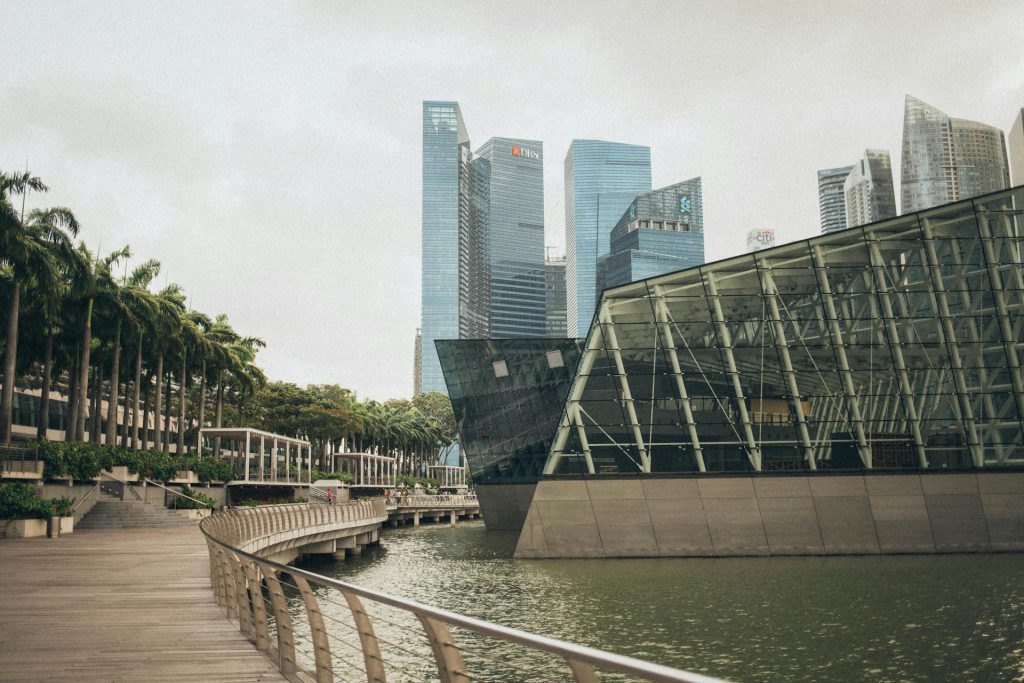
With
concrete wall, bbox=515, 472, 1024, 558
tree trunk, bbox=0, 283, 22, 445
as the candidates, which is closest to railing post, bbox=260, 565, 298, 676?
concrete wall, bbox=515, 472, 1024, 558

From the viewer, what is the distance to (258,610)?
420 inches

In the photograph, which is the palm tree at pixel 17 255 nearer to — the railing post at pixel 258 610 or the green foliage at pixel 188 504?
the green foliage at pixel 188 504

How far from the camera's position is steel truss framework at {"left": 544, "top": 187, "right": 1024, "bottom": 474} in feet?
133

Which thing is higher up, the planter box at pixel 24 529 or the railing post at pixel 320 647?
the railing post at pixel 320 647

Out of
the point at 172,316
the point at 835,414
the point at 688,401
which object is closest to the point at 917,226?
the point at 835,414

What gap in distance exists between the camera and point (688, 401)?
40.8 m

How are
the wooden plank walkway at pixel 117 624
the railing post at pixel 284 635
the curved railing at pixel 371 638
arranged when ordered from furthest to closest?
1. the wooden plank walkway at pixel 117 624
2. the railing post at pixel 284 635
3. the curved railing at pixel 371 638

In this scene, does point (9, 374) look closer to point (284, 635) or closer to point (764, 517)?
point (764, 517)

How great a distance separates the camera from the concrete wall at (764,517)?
129 ft

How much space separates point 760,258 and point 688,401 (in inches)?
291

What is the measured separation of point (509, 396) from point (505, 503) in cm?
795

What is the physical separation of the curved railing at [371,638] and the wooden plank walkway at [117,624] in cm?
42

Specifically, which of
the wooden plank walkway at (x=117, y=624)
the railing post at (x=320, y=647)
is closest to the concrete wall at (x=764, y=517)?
the wooden plank walkway at (x=117, y=624)

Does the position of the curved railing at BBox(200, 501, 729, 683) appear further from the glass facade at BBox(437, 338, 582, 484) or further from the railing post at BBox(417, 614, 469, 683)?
the glass facade at BBox(437, 338, 582, 484)
